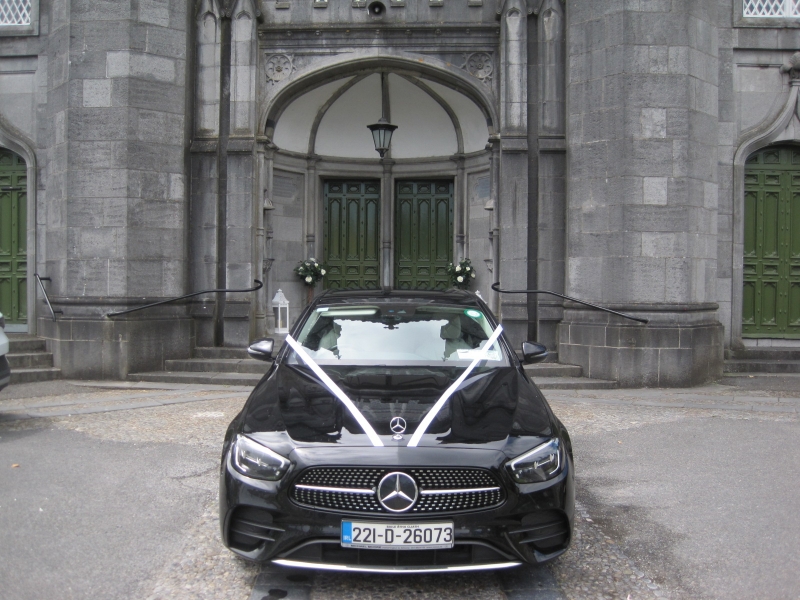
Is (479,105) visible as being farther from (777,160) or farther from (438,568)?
(438,568)

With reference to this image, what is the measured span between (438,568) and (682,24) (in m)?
9.54

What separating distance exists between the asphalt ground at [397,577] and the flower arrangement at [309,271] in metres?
5.52

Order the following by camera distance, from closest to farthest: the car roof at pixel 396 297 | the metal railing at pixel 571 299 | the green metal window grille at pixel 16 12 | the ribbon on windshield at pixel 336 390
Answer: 1. the ribbon on windshield at pixel 336 390
2. the car roof at pixel 396 297
3. the metal railing at pixel 571 299
4. the green metal window grille at pixel 16 12

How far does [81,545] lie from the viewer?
4.28 metres

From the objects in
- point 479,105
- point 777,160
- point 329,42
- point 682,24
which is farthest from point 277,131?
point 777,160

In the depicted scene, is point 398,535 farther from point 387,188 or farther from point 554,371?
point 387,188

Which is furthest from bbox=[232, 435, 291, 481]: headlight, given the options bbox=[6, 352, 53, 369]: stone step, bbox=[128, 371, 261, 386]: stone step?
bbox=[6, 352, 53, 369]: stone step

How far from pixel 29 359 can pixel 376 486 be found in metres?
9.17

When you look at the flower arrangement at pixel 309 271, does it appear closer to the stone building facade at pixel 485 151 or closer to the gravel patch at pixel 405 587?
the stone building facade at pixel 485 151

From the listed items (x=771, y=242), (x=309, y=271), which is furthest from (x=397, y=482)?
(x=309, y=271)

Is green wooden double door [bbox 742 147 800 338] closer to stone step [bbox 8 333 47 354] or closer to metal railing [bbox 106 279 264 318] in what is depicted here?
metal railing [bbox 106 279 264 318]

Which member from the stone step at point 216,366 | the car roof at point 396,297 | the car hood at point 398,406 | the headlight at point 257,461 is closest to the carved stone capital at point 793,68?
the car roof at point 396,297

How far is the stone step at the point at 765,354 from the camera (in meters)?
11.5

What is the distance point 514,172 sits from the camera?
11469 mm
